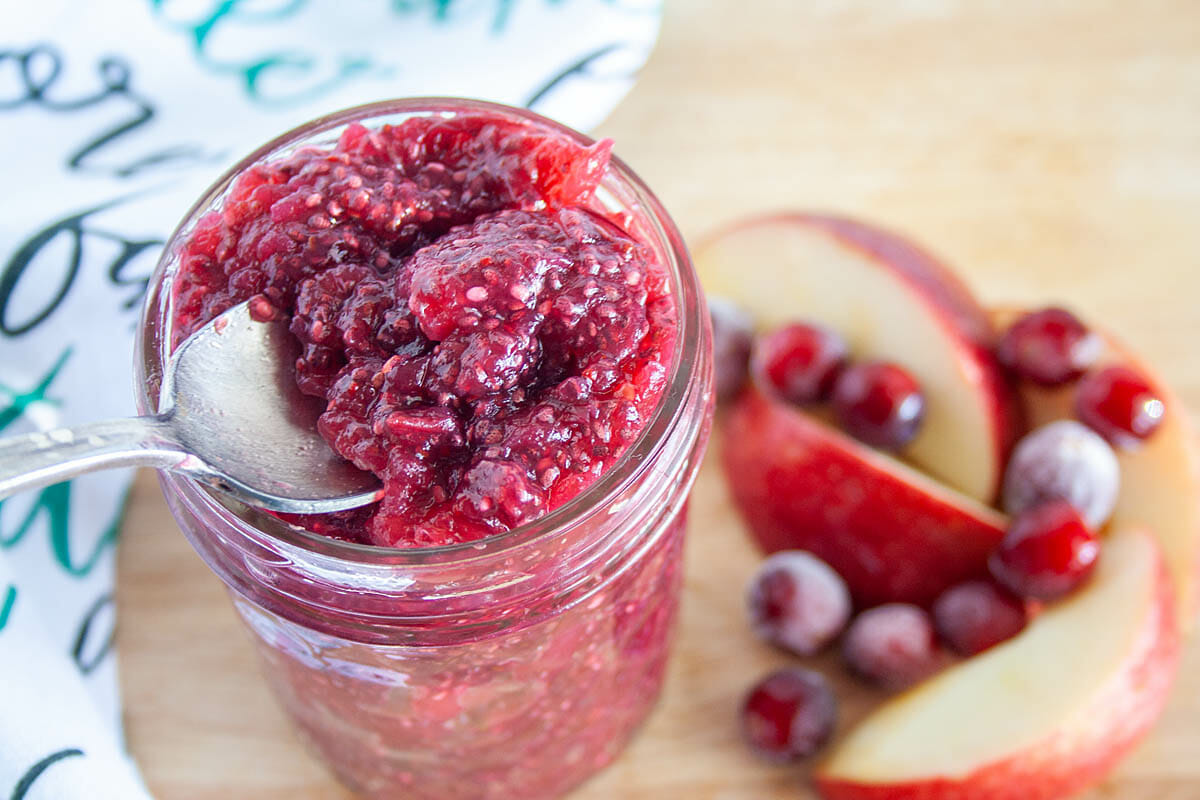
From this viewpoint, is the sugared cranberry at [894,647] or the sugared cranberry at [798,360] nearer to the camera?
the sugared cranberry at [894,647]

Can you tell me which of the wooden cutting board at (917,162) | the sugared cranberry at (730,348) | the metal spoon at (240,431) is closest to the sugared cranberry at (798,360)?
the sugared cranberry at (730,348)

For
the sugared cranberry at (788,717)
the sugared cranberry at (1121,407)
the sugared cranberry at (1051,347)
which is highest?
the sugared cranberry at (1051,347)

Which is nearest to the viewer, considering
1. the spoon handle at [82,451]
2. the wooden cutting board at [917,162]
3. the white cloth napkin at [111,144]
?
the spoon handle at [82,451]

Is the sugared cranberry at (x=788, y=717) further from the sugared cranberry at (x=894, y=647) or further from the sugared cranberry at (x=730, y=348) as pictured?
the sugared cranberry at (x=730, y=348)

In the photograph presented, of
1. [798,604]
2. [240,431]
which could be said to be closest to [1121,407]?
[798,604]

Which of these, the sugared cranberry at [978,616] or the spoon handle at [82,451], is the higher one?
the spoon handle at [82,451]

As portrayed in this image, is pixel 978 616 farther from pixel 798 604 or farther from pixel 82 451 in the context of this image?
pixel 82 451
